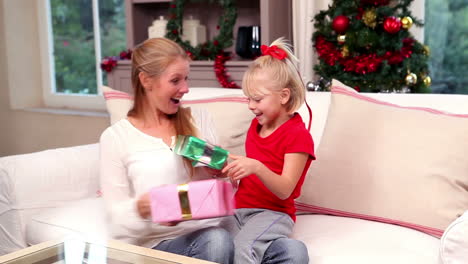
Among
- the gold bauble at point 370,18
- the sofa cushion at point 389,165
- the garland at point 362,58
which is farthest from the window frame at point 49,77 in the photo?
the sofa cushion at point 389,165

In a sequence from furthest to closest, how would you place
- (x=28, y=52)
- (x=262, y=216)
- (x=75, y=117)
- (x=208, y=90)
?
1. (x=28, y=52)
2. (x=75, y=117)
3. (x=208, y=90)
4. (x=262, y=216)

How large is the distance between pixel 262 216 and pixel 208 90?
32.3 inches

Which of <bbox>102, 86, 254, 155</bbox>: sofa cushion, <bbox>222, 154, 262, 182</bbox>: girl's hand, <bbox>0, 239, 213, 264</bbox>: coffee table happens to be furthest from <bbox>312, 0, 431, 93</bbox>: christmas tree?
<bbox>0, 239, 213, 264</bbox>: coffee table

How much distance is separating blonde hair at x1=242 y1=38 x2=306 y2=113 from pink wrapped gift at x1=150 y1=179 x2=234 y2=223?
343mm

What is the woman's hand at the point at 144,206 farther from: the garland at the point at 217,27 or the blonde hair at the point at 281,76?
the garland at the point at 217,27

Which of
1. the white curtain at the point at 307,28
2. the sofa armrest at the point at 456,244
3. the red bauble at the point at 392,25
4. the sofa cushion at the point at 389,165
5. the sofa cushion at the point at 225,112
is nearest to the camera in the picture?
the sofa armrest at the point at 456,244

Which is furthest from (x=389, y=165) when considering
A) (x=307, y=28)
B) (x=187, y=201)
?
(x=307, y=28)

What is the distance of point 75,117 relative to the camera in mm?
4121

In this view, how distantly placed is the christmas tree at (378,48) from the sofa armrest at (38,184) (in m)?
1.24

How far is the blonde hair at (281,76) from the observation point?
1.60 meters

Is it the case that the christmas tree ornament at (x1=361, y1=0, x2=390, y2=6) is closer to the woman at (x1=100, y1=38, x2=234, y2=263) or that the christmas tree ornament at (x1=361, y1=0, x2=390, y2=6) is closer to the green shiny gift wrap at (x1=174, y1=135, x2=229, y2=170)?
the woman at (x1=100, y1=38, x2=234, y2=263)

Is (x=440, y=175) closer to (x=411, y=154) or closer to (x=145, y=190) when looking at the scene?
(x=411, y=154)

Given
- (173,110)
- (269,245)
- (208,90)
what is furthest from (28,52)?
(269,245)

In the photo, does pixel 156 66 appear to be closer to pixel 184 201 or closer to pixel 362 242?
pixel 184 201
